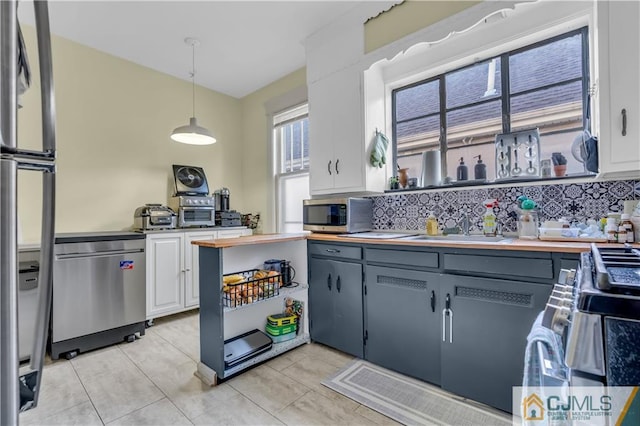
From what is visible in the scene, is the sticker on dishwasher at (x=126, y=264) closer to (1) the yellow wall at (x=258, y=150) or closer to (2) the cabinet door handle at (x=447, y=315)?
(1) the yellow wall at (x=258, y=150)

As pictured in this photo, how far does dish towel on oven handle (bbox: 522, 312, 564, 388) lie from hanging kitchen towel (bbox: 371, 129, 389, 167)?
2001 millimetres

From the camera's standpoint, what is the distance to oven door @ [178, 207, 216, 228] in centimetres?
336

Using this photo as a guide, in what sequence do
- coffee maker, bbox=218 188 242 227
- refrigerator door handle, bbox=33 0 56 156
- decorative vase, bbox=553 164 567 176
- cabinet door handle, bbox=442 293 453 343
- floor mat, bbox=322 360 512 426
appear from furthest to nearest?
coffee maker, bbox=218 188 242 227 < decorative vase, bbox=553 164 567 176 < cabinet door handle, bbox=442 293 453 343 < floor mat, bbox=322 360 512 426 < refrigerator door handle, bbox=33 0 56 156

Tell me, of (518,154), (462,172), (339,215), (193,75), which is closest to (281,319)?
(339,215)

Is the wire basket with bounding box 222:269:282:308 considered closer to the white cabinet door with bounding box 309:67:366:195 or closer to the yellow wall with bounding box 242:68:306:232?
the white cabinet door with bounding box 309:67:366:195

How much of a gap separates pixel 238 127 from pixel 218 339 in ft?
11.0

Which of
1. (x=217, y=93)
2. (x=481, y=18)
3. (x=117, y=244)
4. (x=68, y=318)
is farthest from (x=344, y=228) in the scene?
(x=217, y=93)

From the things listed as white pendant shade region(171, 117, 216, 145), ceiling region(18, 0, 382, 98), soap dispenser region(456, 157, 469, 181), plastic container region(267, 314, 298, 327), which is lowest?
plastic container region(267, 314, 298, 327)

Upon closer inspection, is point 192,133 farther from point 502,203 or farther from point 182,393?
point 502,203

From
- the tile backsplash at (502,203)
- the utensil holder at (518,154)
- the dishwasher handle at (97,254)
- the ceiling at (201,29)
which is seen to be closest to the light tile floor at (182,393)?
the dishwasher handle at (97,254)

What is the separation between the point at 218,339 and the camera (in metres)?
1.94

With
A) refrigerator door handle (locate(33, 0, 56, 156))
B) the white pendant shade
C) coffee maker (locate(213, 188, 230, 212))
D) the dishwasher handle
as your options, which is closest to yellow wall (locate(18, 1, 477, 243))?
coffee maker (locate(213, 188, 230, 212))

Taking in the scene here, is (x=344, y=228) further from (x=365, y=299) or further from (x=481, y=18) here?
(x=481, y=18)

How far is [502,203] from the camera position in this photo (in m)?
2.20
